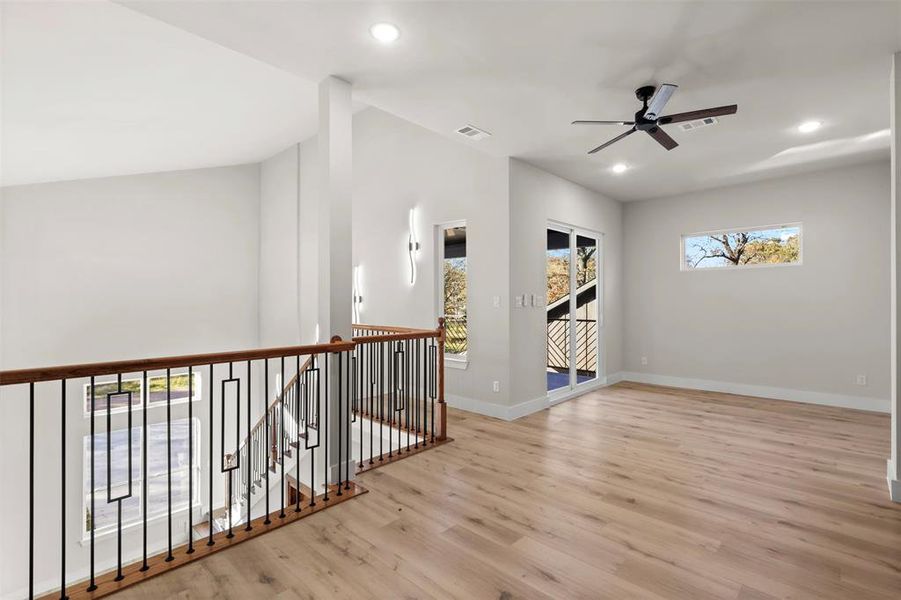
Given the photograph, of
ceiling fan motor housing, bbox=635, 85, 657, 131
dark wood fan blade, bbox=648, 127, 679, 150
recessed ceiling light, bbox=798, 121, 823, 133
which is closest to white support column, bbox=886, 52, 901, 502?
recessed ceiling light, bbox=798, 121, 823, 133

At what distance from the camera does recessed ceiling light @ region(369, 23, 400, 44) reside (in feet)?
7.97

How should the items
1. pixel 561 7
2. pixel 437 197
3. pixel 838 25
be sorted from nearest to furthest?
pixel 561 7, pixel 838 25, pixel 437 197

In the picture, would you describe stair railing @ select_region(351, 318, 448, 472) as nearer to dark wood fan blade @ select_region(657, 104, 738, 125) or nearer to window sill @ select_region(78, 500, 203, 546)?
dark wood fan blade @ select_region(657, 104, 738, 125)

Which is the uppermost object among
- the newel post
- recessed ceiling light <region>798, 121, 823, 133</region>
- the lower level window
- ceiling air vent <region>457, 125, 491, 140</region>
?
ceiling air vent <region>457, 125, 491, 140</region>

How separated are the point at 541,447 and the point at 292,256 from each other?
18.2ft

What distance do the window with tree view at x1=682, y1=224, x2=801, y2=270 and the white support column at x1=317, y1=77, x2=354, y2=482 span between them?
5.34 metres

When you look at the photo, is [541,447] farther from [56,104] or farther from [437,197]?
[56,104]

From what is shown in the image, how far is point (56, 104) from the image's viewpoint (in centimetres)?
356

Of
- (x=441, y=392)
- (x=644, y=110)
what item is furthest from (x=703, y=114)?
(x=441, y=392)

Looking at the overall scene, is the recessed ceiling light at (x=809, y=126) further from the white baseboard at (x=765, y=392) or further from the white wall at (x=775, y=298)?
the white baseboard at (x=765, y=392)

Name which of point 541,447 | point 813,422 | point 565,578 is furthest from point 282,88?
point 813,422

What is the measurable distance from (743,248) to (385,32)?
18.4 ft

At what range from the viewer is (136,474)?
23.0 feet

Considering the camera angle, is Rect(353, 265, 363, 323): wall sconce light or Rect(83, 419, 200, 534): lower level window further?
Rect(83, 419, 200, 534): lower level window
